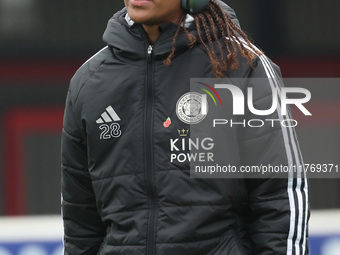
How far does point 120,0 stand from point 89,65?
14.7ft

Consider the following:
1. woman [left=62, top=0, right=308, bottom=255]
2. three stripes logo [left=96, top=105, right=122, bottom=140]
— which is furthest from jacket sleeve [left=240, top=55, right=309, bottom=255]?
three stripes logo [left=96, top=105, right=122, bottom=140]

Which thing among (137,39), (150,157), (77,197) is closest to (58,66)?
(77,197)

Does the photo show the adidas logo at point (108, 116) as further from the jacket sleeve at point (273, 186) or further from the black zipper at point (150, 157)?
the jacket sleeve at point (273, 186)

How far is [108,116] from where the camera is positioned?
2191mm

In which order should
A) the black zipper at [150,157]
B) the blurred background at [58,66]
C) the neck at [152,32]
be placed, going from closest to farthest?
the black zipper at [150,157] < the neck at [152,32] < the blurred background at [58,66]

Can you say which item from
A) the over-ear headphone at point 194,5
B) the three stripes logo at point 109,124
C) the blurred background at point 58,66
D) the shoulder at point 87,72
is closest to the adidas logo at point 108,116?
the three stripes logo at point 109,124

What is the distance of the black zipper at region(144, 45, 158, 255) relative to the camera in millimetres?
2092

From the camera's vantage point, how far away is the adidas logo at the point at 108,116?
219 cm

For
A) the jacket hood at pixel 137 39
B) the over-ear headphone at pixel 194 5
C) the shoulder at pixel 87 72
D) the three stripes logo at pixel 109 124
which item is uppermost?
the over-ear headphone at pixel 194 5

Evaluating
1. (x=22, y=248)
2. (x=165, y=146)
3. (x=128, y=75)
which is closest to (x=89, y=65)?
(x=128, y=75)

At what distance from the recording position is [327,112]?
22.2 ft

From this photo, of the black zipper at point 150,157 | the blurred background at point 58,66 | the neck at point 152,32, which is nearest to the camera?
the black zipper at point 150,157

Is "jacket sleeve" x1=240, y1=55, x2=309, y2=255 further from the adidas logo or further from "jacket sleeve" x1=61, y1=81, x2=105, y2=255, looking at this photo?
"jacket sleeve" x1=61, y1=81, x2=105, y2=255

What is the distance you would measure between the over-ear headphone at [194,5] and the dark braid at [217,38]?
0.08 feet
